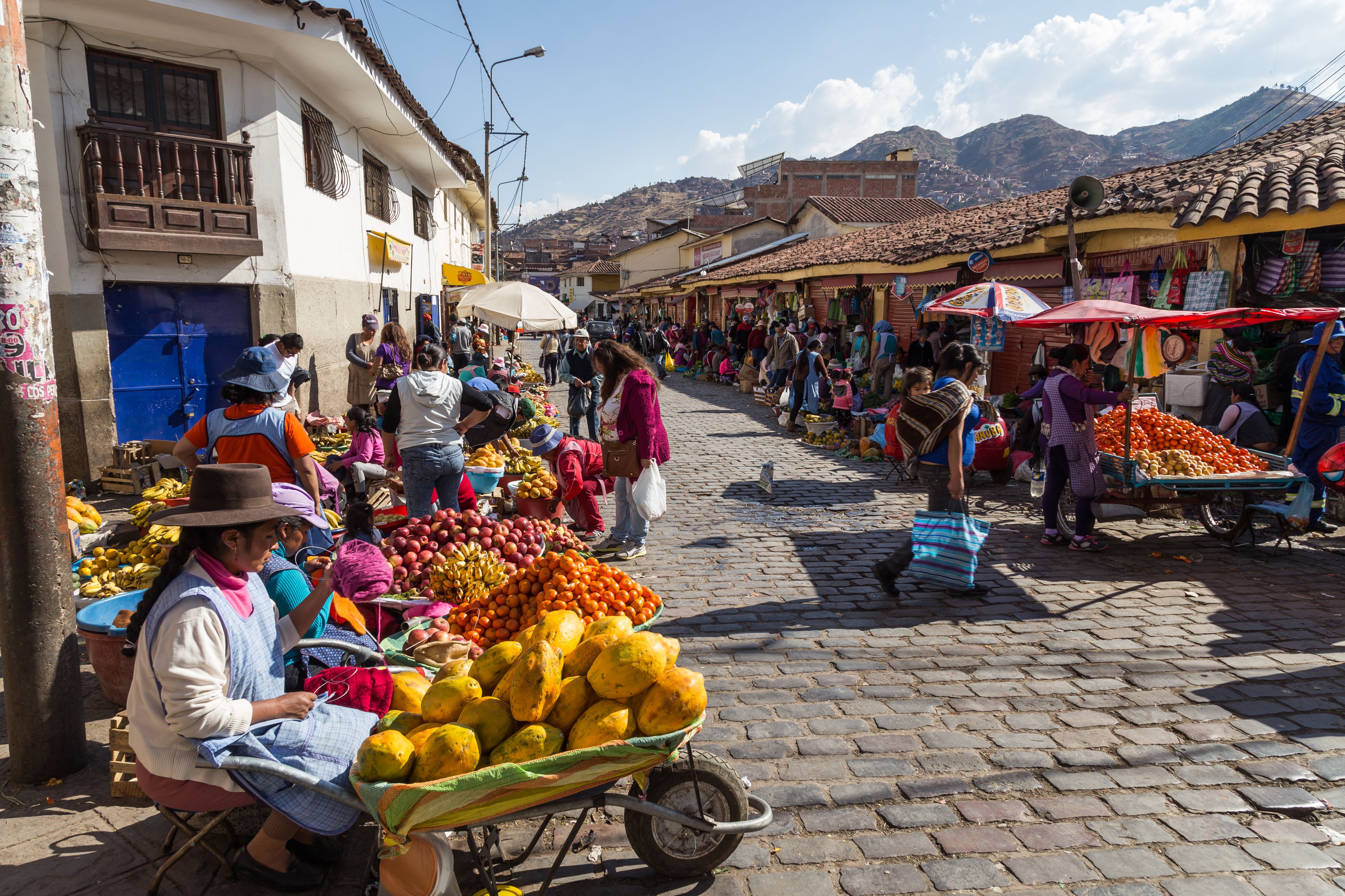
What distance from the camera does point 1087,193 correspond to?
946 centimetres

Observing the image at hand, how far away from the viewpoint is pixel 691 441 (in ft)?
44.8

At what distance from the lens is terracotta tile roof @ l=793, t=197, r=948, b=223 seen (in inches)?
1235

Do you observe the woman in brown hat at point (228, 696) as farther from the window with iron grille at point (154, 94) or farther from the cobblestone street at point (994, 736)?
the window with iron grille at point (154, 94)

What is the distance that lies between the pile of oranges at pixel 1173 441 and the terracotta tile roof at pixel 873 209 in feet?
80.5

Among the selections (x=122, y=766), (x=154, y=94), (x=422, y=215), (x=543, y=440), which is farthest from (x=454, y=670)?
(x=422, y=215)

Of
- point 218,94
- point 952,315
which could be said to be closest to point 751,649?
point 218,94

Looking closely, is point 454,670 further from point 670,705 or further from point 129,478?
point 129,478

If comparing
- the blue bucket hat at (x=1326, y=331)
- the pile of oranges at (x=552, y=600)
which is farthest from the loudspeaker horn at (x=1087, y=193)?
the pile of oranges at (x=552, y=600)

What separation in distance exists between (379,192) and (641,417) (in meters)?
12.0

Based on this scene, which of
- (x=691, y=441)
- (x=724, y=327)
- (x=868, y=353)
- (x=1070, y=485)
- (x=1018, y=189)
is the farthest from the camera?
(x=1018, y=189)

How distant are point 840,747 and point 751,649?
1.26 m

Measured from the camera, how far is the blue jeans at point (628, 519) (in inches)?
283

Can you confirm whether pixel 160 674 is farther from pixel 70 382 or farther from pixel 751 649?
pixel 70 382

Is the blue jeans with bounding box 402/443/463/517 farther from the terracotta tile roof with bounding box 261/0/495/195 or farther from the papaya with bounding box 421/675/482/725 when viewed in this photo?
the terracotta tile roof with bounding box 261/0/495/195
